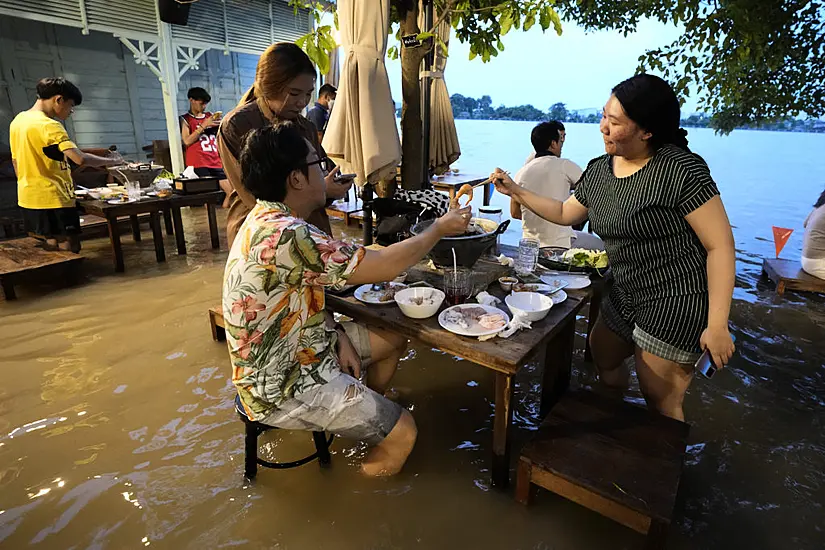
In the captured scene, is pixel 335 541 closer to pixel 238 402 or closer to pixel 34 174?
pixel 238 402

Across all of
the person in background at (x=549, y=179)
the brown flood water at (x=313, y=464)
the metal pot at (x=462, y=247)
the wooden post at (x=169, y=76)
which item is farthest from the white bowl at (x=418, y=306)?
the wooden post at (x=169, y=76)

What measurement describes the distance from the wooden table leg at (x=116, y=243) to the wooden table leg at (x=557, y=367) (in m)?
4.84

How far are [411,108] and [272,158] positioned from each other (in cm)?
217

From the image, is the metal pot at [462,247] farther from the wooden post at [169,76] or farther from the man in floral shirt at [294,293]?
the wooden post at [169,76]

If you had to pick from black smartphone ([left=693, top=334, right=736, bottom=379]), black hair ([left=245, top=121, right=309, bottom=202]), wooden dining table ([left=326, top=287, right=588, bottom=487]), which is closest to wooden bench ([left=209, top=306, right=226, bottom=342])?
wooden dining table ([left=326, top=287, right=588, bottom=487])

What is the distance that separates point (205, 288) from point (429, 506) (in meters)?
3.61

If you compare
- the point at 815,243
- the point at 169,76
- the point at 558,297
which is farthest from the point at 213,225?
the point at 815,243

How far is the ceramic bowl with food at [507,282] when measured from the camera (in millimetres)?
2396

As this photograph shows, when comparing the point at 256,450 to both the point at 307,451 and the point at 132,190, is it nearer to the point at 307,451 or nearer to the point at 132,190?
the point at 307,451

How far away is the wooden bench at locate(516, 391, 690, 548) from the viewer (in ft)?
5.41

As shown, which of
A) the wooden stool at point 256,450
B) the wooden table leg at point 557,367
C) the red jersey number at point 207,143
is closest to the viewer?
the wooden stool at point 256,450

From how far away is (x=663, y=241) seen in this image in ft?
6.46

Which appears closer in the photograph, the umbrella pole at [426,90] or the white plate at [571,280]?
the white plate at [571,280]

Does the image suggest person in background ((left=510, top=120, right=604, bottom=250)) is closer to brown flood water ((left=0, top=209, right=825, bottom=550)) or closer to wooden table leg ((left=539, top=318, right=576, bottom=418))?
brown flood water ((left=0, top=209, right=825, bottom=550))
